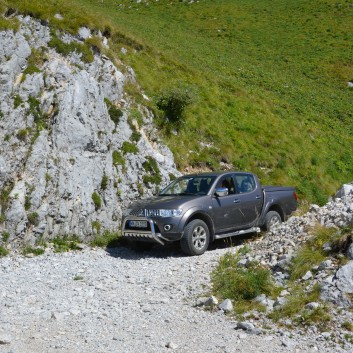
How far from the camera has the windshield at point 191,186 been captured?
465 inches

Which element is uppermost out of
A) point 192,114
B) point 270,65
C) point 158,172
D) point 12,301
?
point 270,65

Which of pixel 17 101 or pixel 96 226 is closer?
pixel 96 226

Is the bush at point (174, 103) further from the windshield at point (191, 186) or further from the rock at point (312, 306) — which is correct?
the rock at point (312, 306)

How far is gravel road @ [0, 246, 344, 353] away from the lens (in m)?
6.22

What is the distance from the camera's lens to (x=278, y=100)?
26812 mm

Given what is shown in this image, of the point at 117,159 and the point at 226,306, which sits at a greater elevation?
the point at 117,159

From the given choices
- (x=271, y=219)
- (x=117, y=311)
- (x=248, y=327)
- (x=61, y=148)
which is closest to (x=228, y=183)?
(x=271, y=219)

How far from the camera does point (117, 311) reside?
294 inches

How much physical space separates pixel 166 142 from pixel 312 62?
28353 mm

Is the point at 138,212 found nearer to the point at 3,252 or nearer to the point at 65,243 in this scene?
the point at 65,243

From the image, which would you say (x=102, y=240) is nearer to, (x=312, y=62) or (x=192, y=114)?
(x=192, y=114)

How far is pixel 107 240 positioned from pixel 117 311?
466cm

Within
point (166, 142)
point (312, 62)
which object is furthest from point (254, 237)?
point (312, 62)

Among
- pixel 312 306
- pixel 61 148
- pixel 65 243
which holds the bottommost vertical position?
pixel 65 243
